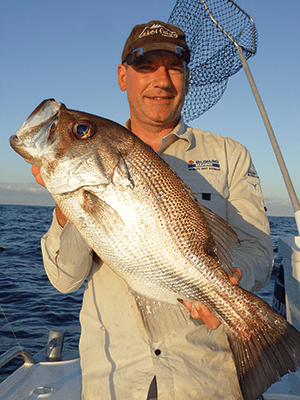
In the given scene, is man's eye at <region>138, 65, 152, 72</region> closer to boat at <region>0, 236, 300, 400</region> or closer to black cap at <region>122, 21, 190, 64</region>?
black cap at <region>122, 21, 190, 64</region>

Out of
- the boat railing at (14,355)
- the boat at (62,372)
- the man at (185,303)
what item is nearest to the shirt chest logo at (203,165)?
the man at (185,303)

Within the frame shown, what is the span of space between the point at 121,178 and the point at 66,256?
605mm

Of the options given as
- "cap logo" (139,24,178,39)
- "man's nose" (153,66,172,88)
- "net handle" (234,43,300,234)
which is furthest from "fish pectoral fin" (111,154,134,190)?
"net handle" (234,43,300,234)

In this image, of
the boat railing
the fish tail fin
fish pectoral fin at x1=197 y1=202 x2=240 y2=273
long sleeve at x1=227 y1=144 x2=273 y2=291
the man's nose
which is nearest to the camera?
the fish tail fin

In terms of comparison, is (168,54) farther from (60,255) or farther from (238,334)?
(238,334)

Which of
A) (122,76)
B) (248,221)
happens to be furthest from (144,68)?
(248,221)

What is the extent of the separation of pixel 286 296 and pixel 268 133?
1812 mm

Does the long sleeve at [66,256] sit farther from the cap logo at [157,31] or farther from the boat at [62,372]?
the cap logo at [157,31]

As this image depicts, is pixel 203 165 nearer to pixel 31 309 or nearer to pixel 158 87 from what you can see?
pixel 158 87

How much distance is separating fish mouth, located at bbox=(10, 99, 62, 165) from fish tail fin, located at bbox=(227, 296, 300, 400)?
145cm

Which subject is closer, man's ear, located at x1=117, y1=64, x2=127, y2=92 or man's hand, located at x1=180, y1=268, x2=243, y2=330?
man's hand, located at x1=180, y1=268, x2=243, y2=330

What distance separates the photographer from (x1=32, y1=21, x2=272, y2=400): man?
1.98 metres

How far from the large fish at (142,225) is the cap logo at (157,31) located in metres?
Result: 1.18

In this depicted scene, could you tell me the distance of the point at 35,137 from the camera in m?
1.76
